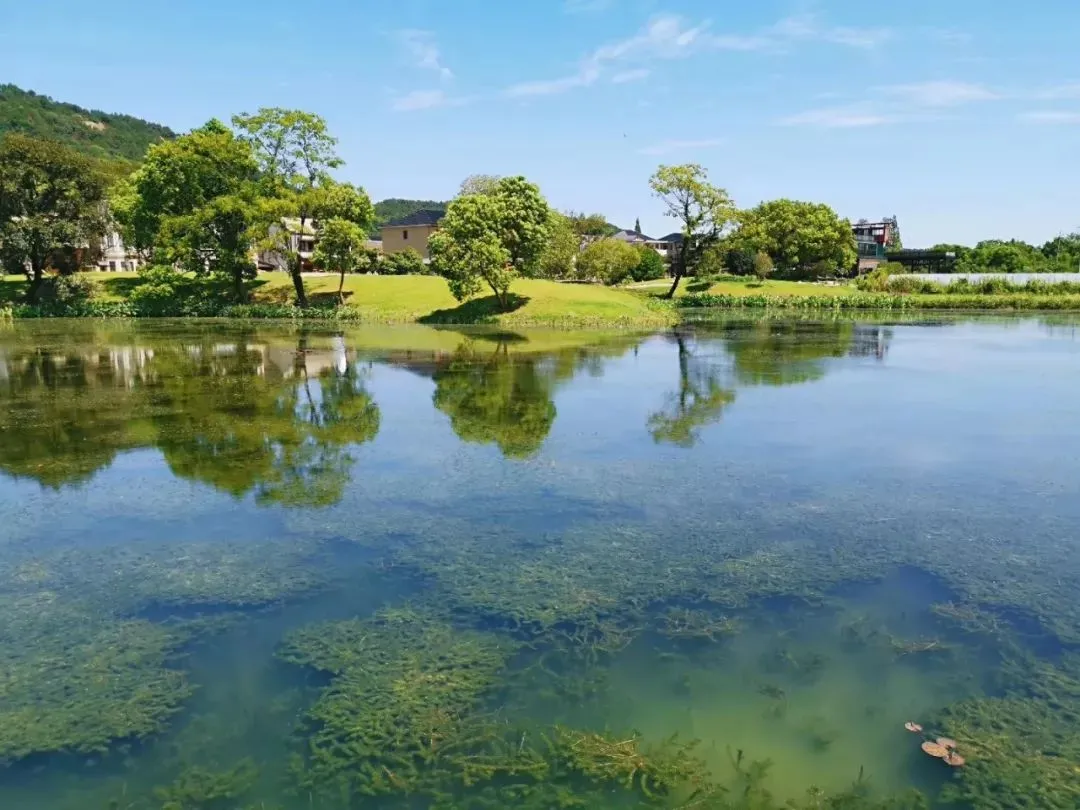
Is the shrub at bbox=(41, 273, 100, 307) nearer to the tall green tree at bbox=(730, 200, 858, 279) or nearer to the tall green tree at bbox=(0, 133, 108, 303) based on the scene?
the tall green tree at bbox=(0, 133, 108, 303)

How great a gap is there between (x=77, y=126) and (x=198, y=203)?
10450 centimetres

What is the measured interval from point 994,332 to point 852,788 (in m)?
43.1

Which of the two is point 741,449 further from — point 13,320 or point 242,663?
point 13,320

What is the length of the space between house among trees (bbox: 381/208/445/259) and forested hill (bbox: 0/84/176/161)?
154 feet

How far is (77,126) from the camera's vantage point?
13425 centimetres

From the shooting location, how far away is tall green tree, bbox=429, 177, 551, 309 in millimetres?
46281

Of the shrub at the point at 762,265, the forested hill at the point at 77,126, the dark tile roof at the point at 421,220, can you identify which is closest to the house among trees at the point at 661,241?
the dark tile roof at the point at 421,220

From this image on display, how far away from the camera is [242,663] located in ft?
22.7

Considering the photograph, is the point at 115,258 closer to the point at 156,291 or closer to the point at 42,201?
the point at 42,201

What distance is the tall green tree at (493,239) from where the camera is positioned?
46281 mm

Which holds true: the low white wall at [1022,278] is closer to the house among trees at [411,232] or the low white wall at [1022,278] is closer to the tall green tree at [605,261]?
the tall green tree at [605,261]

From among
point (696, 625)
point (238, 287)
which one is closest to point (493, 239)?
point (238, 287)

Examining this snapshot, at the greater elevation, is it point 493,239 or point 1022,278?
point 493,239

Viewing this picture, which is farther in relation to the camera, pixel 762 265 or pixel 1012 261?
pixel 1012 261
